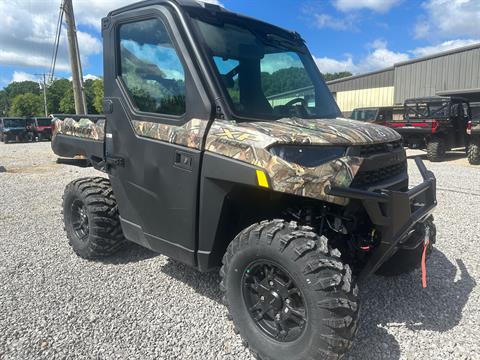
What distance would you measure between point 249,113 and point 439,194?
6790 millimetres

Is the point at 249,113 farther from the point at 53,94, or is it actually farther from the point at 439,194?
the point at 53,94

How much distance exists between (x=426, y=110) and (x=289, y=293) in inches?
575

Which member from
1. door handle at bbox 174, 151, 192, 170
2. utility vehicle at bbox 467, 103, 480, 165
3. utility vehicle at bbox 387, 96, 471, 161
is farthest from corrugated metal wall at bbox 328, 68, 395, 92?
door handle at bbox 174, 151, 192, 170

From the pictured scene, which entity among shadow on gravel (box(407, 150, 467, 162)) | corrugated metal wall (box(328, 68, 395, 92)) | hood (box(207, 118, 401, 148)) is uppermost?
corrugated metal wall (box(328, 68, 395, 92))

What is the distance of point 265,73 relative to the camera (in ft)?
11.5

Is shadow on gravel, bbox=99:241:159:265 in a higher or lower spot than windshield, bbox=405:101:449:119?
lower

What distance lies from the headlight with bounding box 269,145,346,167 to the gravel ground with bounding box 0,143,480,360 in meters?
1.45

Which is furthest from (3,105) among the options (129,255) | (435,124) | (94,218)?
(94,218)

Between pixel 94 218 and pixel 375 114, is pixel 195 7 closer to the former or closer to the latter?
pixel 94 218

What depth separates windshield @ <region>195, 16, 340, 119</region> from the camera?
10.2 feet

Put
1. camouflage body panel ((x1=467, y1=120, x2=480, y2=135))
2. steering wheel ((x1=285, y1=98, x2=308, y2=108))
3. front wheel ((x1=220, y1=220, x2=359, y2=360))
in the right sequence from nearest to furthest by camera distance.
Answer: front wheel ((x1=220, y1=220, x2=359, y2=360)) < steering wheel ((x1=285, y1=98, x2=308, y2=108)) < camouflage body panel ((x1=467, y1=120, x2=480, y2=135))

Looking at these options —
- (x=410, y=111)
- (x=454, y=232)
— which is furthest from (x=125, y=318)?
(x=410, y=111)

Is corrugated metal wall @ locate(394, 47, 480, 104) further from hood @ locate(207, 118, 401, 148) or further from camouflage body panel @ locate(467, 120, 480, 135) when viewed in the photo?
hood @ locate(207, 118, 401, 148)

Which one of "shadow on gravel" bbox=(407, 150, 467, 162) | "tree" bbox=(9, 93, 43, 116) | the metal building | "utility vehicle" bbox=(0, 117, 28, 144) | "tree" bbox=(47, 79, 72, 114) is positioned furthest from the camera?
"tree" bbox=(47, 79, 72, 114)
